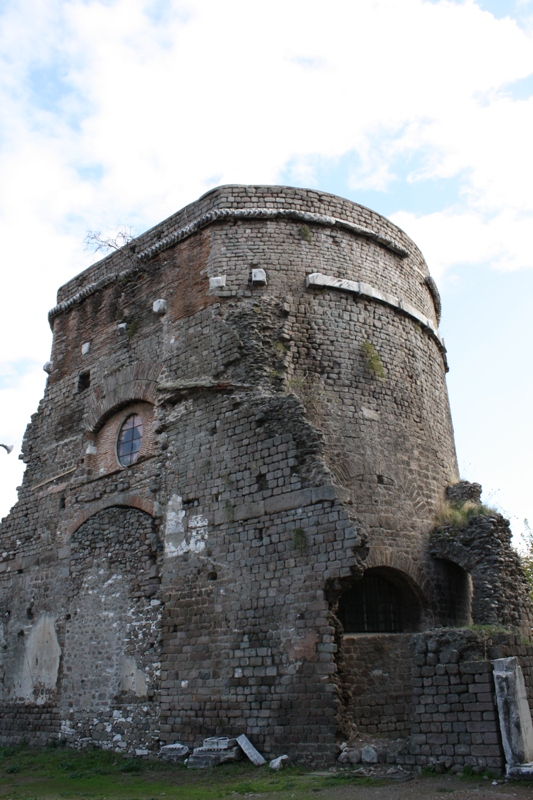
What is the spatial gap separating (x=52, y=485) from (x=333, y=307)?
6.54 metres

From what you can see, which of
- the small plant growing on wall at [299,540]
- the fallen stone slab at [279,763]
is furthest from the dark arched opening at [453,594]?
the fallen stone slab at [279,763]

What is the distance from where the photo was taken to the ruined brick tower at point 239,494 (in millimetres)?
9086

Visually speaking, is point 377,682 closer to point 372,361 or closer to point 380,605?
point 380,605

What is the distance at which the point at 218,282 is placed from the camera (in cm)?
1173

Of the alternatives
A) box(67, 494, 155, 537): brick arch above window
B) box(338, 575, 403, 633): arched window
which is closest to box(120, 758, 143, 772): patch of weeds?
box(338, 575, 403, 633): arched window

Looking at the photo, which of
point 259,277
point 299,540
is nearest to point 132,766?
point 299,540

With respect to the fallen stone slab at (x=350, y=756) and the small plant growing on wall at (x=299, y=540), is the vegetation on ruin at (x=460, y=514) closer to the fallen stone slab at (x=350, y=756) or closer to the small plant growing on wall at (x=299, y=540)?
the small plant growing on wall at (x=299, y=540)

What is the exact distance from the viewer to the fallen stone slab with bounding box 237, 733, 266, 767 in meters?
8.44

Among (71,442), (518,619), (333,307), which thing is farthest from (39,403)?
(518,619)

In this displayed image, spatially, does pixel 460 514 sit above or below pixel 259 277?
below

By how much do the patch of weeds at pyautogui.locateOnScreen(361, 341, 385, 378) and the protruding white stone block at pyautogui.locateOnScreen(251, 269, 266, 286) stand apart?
2.00 m

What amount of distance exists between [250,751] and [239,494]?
3.34 m

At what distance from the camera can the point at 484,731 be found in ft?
23.6

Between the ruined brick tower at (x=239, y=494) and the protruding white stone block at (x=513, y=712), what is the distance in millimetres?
1993
